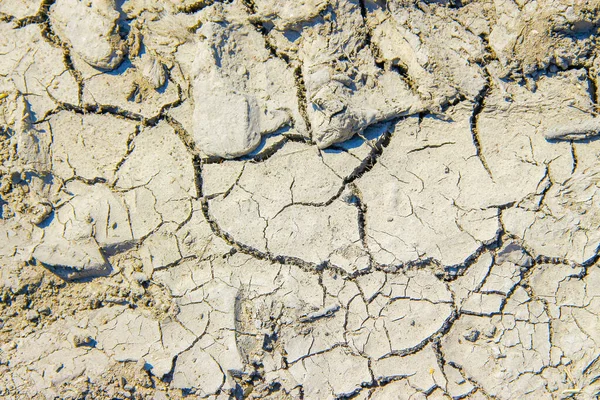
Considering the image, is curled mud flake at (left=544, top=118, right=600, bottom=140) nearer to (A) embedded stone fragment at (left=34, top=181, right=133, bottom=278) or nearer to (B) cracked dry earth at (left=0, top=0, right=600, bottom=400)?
(B) cracked dry earth at (left=0, top=0, right=600, bottom=400)

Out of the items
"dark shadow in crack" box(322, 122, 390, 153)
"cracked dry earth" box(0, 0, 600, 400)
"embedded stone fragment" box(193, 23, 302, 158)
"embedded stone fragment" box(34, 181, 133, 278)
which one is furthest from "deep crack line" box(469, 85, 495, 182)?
"embedded stone fragment" box(34, 181, 133, 278)

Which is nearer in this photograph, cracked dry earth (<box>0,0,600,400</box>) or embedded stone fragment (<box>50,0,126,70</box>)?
cracked dry earth (<box>0,0,600,400</box>)

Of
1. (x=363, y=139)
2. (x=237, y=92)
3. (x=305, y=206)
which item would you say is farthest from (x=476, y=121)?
(x=237, y=92)

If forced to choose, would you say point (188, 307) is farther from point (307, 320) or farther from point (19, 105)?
point (19, 105)

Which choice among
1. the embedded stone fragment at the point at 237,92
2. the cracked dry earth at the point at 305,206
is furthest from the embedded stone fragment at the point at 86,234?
the embedded stone fragment at the point at 237,92

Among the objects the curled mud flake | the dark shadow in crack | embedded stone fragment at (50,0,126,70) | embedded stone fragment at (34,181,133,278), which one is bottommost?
embedded stone fragment at (34,181,133,278)

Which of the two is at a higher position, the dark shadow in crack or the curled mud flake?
the curled mud flake
